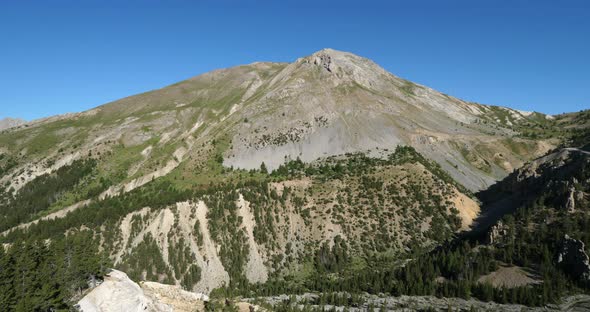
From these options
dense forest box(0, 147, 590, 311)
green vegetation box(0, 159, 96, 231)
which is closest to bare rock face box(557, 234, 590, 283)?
dense forest box(0, 147, 590, 311)

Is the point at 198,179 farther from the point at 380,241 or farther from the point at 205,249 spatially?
the point at 380,241

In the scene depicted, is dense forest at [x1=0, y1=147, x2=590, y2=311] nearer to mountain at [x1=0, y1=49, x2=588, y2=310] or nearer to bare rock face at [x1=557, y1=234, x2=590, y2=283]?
mountain at [x1=0, y1=49, x2=588, y2=310]

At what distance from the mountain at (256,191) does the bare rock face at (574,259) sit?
2734 centimetres

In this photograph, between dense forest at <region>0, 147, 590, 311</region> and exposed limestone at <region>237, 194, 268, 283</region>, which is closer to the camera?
dense forest at <region>0, 147, 590, 311</region>

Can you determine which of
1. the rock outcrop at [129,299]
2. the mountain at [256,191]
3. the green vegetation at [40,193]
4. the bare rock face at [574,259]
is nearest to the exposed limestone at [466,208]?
the mountain at [256,191]

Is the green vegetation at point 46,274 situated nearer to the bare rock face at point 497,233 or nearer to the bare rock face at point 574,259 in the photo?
the bare rock face at point 497,233

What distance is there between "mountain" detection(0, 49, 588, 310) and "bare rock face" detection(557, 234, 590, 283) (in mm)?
27336

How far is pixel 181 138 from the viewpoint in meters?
171

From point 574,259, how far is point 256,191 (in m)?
73.8

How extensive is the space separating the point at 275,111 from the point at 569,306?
126 meters

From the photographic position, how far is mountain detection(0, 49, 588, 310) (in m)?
84.4

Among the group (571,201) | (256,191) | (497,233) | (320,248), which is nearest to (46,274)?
(320,248)

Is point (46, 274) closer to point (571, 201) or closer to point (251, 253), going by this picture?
point (251, 253)

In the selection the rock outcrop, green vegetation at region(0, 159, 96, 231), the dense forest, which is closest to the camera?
the rock outcrop
